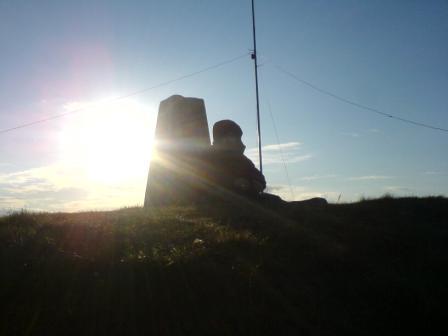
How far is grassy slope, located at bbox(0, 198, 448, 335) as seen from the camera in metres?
4.88

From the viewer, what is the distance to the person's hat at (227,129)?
57.9 ft

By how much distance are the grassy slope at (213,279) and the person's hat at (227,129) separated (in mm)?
9225

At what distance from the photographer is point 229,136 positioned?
17.6 m

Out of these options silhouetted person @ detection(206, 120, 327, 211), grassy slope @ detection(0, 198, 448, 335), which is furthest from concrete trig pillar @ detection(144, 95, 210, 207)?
grassy slope @ detection(0, 198, 448, 335)

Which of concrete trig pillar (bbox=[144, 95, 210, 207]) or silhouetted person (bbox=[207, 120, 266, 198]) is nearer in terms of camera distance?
silhouetted person (bbox=[207, 120, 266, 198])

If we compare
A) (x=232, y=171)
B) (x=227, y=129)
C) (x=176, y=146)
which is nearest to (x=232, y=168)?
(x=232, y=171)

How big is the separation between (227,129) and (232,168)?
2250 mm

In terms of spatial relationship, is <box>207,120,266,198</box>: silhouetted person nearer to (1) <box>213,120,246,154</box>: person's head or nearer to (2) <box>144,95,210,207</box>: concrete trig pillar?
(1) <box>213,120,246,154</box>: person's head

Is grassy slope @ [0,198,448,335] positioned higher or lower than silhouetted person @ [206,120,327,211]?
lower

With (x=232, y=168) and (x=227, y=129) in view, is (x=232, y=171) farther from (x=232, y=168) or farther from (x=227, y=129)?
(x=227, y=129)

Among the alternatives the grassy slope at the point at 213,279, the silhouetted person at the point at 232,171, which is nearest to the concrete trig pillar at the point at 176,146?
the silhouetted person at the point at 232,171

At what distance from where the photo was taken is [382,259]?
24.5 feet

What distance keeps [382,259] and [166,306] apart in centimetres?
416

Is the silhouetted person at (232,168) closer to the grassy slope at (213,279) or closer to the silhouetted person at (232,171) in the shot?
the silhouetted person at (232,171)
